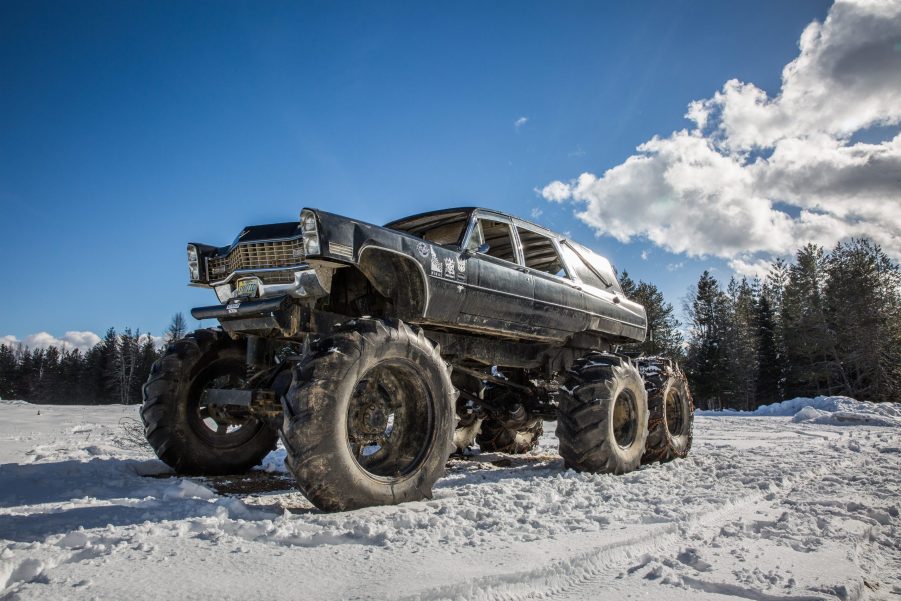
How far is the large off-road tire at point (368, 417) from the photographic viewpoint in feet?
10.2

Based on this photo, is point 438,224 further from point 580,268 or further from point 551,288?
point 580,268

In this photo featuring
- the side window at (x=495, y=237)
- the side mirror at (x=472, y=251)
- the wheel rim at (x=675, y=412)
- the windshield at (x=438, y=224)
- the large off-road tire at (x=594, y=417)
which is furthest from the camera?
the wheel rim at (x=675, y=412)

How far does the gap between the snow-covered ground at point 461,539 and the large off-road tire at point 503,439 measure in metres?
2.60

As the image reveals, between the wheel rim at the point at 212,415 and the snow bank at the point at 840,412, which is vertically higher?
the wheel rim at the point at 212,415

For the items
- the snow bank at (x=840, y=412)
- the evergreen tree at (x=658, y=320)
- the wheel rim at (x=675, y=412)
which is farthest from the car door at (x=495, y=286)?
the evergreen tree at (x=658, y=320)

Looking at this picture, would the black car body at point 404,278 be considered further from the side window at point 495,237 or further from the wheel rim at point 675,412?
the wheel rim at point 675,412

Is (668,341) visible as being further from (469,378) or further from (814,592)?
(814,592)

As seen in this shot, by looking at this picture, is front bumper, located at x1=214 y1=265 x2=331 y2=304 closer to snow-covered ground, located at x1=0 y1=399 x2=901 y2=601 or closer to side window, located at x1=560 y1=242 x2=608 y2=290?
snow-covered ground, located at x1=0 y1=399 x2=901 y2=601

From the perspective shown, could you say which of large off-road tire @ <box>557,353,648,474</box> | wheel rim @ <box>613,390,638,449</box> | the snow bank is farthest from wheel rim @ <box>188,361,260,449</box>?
the snow bank

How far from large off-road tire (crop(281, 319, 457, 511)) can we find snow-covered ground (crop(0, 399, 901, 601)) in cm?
18

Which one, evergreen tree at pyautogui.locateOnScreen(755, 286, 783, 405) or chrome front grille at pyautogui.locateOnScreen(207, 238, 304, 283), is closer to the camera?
chrome front grille at pyautogui.locateOnScreen(207, 238, 304, 283)

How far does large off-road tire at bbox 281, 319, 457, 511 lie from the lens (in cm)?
312

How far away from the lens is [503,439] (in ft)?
24.0

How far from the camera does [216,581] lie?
1931 millimetres
